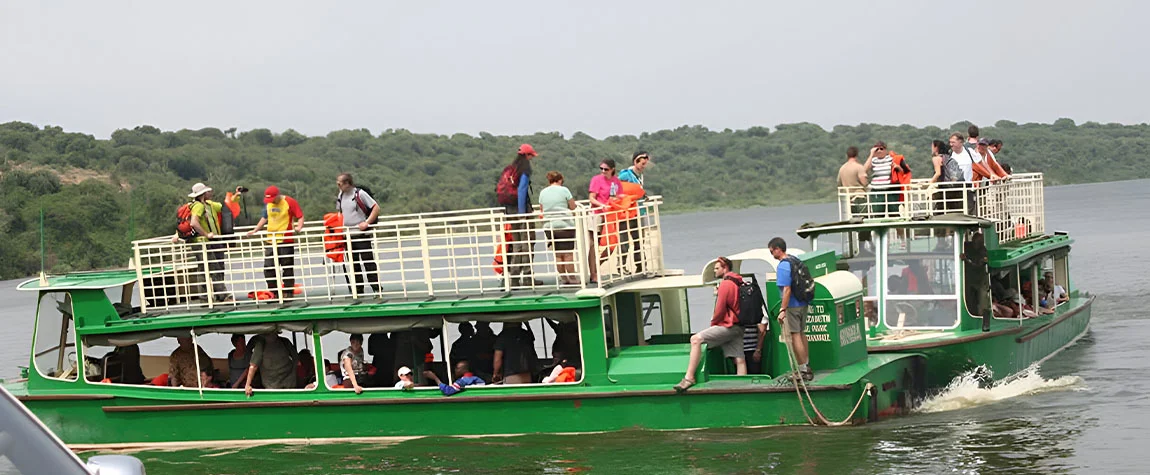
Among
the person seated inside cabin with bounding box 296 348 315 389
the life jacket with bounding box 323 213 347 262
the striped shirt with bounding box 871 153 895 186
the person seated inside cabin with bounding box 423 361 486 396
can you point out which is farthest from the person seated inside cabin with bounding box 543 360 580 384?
the striped shirt with bounding box 871 153 895 186

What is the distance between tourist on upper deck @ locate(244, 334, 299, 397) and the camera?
1616 cm

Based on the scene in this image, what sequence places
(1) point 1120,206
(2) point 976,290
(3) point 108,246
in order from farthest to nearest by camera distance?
(1) point 1120,206 → (3) point 108,246 → (2) point 976,290

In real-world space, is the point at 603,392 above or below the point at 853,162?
below

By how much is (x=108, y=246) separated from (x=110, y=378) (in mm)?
48675

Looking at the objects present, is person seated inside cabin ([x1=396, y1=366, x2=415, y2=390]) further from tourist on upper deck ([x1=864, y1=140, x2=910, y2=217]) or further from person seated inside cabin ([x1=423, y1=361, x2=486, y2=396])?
tourist on upper deck ([x1=864, y1=140, x2=910, y2=217])

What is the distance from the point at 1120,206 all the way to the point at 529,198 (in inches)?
3244

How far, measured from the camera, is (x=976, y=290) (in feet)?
59.4

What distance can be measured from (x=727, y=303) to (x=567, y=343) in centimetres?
194

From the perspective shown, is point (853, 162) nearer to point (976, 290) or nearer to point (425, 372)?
point (976, 290)

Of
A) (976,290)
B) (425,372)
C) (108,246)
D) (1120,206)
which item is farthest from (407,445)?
(1120,206)

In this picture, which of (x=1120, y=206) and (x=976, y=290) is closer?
(x=976, y=290)

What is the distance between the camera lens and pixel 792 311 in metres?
14.7

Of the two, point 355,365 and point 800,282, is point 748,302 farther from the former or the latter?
point 355,365

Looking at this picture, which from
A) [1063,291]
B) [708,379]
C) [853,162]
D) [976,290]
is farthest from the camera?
[1063,291]
